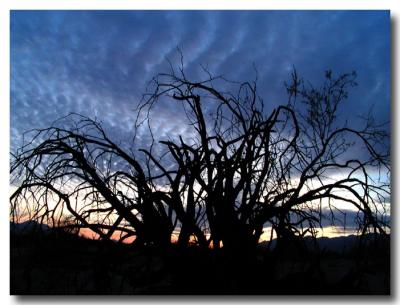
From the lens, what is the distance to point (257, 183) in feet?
15.1

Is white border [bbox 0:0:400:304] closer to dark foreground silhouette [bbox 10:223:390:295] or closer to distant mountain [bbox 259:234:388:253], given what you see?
dark foreground silhouette [bbox 10:223:390:295]

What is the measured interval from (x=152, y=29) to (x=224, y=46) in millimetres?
827

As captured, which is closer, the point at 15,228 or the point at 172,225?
the point at 15,228

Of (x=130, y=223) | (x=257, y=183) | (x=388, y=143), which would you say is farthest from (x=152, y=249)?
(x=388, y=143)

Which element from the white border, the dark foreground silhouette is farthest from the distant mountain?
the white border

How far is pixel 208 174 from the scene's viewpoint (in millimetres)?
4406

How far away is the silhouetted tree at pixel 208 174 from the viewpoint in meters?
4.29
